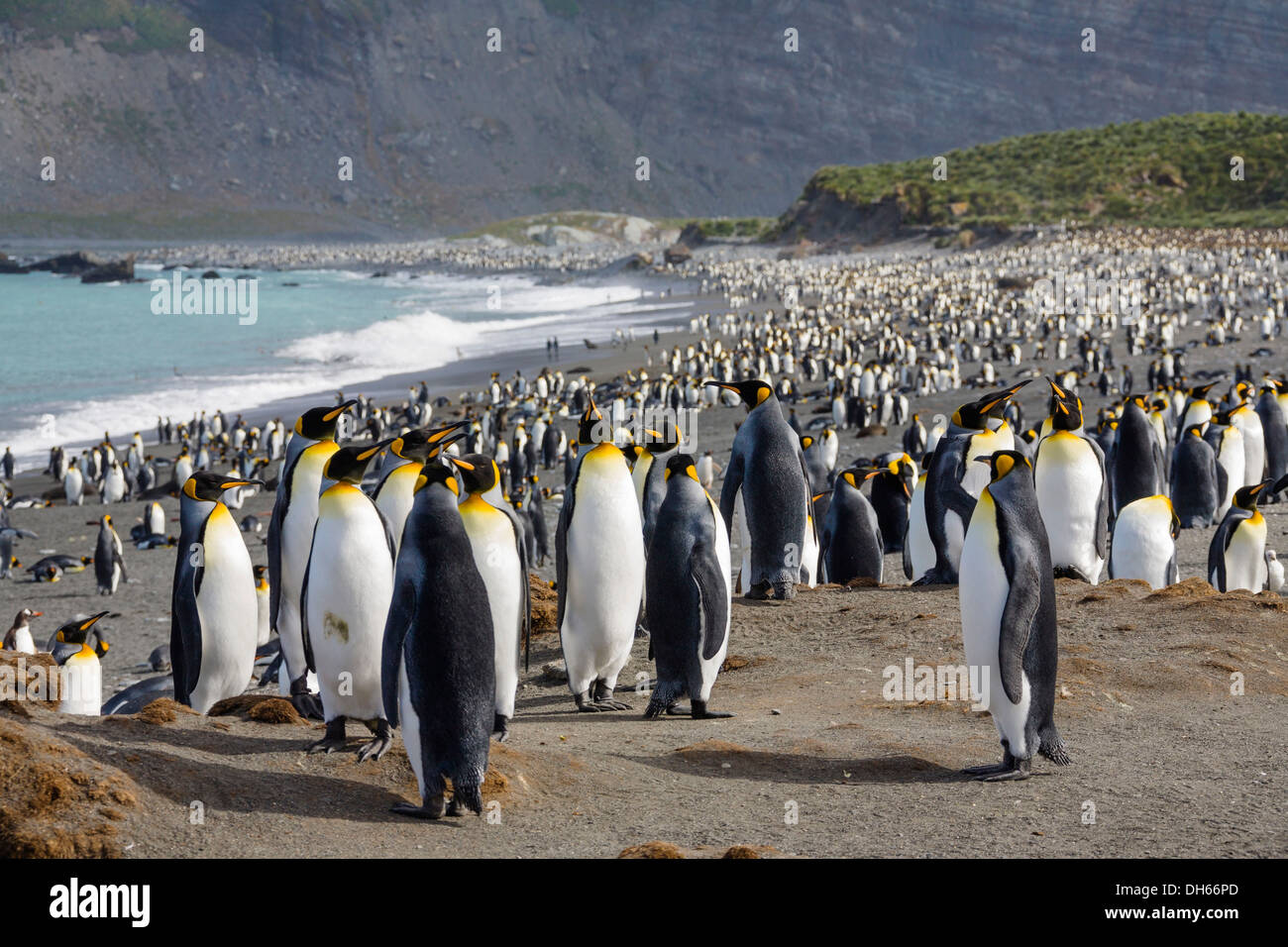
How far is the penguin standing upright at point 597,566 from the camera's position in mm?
6766

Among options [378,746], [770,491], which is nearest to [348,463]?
[378,746]

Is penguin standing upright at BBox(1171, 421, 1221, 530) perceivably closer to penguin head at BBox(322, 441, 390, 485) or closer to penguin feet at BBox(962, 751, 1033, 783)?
penguin feet at BBox(962, 751, 1033, 783)

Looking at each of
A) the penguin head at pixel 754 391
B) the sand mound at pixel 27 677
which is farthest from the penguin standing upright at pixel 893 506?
the sand mound at pixel 27 677

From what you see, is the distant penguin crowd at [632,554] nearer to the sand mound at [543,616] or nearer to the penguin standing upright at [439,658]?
the penguin standing upright at [439,658]

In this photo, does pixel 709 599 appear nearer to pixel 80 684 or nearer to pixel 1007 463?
pixel 1007 463

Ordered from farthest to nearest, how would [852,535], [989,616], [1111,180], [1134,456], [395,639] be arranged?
[1111,180] → [1134,456] → [852,535] → [989,616] → [395,639]

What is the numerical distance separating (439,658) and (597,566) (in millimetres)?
2110

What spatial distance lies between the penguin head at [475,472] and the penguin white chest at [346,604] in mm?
423

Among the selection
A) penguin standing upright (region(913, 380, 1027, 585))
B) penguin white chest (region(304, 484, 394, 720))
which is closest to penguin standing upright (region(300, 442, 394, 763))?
penguin white chest (region(304, 484, 394, 720))

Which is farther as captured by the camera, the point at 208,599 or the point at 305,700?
the point at 208,599

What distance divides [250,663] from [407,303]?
59.0 meters

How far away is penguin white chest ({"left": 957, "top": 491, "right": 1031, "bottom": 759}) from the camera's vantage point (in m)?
5.40

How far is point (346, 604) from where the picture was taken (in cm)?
546

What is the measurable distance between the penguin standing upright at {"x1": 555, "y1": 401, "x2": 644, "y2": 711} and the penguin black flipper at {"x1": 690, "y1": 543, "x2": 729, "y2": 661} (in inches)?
17.1
